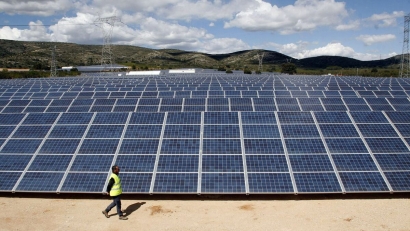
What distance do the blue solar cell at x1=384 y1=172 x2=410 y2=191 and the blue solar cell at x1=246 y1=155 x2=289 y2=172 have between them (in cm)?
410

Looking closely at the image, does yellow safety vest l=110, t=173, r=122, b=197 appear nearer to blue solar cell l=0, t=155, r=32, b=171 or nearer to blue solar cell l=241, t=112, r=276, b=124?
blue solar cell l=0, t=155, r=32, b=171

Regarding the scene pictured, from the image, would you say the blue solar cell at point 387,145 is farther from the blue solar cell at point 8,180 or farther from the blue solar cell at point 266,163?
the blue solar cell at point 8,180

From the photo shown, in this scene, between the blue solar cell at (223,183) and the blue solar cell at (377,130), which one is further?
the blue solar cell at (377,130)

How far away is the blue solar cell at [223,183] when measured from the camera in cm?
1257

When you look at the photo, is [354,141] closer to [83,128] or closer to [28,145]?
→ [83,128]

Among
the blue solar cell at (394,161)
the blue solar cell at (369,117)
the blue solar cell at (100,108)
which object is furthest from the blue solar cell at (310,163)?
the blue solar cell at (100,108)

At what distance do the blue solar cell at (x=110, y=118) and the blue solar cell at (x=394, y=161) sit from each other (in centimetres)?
1202

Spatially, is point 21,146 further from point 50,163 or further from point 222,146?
point 222,146

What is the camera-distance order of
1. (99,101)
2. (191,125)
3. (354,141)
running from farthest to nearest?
(99,101) < (191,125) < (354,141)

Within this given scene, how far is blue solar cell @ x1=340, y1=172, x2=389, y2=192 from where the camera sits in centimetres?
1258

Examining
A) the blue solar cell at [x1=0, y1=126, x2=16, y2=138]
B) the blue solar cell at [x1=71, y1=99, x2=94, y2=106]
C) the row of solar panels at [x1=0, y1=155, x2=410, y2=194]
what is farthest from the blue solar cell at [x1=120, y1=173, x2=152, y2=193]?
the blue solar cell at [x1=71, y1=99, x2=94, y2=106]

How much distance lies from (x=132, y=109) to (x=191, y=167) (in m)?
12.4

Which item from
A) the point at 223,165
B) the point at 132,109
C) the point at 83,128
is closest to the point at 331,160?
the point at 223,165

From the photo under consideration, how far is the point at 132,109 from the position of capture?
80.3 ft
